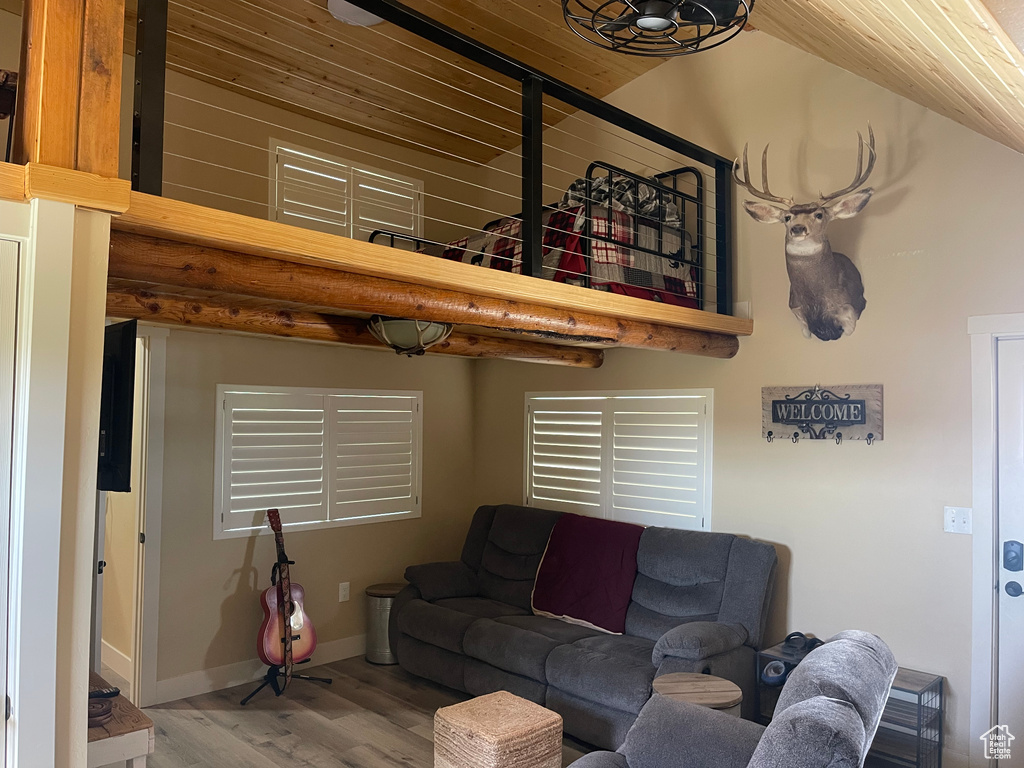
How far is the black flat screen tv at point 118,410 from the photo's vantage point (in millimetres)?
2459

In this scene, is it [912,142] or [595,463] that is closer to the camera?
[912,142]

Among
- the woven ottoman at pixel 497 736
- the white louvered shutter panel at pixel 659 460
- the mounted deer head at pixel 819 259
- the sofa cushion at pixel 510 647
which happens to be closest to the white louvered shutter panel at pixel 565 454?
the white louvered shutter panel at pixel 659 460

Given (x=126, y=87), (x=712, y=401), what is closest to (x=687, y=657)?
(x=712, y=401)

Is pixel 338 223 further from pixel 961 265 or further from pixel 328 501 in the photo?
pixel 961 265

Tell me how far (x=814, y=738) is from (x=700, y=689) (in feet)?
4.54

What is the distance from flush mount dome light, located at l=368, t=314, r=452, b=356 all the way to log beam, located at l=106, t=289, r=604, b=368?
45 cm

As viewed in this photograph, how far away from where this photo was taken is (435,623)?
4418 mm

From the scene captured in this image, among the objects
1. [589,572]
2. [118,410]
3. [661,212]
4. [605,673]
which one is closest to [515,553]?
[589,572]

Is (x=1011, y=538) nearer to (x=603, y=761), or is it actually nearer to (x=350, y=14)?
(x=603, y=761)

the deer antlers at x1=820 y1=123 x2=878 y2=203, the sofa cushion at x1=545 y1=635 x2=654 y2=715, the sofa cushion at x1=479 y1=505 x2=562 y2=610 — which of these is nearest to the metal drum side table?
the sofa cushion at x1=479 y1=505 x2=562 y2=610

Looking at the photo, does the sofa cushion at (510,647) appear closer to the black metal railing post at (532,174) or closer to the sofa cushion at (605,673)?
the sofa cushion at (605,673)

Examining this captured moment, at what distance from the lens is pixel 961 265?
3.45 meters

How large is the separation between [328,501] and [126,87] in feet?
8.99

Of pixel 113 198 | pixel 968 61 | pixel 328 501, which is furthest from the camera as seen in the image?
pixel 328 501
